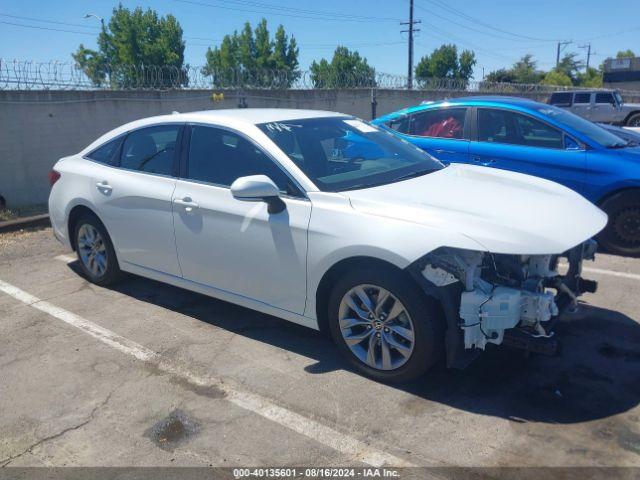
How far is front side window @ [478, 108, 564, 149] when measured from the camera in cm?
634

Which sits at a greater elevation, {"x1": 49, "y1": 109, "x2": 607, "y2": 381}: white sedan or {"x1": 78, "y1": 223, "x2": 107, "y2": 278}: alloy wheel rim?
{"x1": 49, "y1": 109, "x2": 607, "y2": 381}: white sedan

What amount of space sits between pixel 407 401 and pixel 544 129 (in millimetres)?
4150

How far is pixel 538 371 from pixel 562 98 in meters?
21.3

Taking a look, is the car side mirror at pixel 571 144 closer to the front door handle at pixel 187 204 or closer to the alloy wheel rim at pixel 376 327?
the alloy wheel rim at pixel 376 327

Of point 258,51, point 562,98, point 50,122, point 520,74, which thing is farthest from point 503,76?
point 50,122

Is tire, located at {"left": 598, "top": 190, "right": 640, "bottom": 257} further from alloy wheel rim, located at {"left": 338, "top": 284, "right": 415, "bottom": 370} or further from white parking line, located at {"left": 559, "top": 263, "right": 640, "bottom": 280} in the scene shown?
alloy wheel rim, located at {"left": 338, "top": 284, "right": 415, "bottom": 370}

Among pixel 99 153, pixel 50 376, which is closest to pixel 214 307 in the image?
pixel 50 376

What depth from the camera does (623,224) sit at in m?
6.03

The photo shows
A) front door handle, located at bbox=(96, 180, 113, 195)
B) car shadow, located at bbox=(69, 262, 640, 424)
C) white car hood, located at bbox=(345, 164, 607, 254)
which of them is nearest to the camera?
white car hood, located at bbox=(345, 164, 607, 254)

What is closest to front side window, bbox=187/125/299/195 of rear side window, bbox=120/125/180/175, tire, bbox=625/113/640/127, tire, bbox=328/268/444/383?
rear side window, bbox=120/125/180/175

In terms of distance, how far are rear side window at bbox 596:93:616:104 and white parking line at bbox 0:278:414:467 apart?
21.6m

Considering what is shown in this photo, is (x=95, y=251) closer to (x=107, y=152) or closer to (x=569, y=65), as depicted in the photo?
(x=107, y=152)

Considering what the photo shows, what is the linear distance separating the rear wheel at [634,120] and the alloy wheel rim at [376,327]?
21.1m

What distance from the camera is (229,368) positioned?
3.93 m
